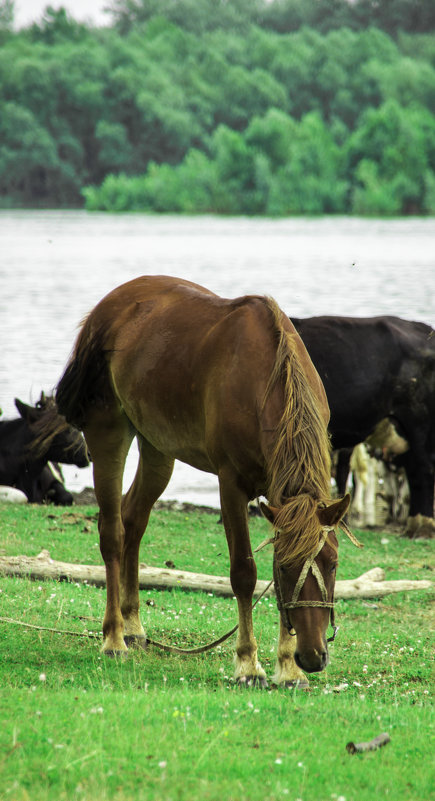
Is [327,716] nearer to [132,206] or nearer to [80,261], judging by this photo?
[80,261]

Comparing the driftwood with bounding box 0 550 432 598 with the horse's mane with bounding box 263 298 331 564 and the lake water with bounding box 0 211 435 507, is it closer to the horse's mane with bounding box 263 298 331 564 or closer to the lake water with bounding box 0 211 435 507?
the horse's mane with bounding box 263 298 331 564

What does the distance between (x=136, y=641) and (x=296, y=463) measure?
222 centimetres

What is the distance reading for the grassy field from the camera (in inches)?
168

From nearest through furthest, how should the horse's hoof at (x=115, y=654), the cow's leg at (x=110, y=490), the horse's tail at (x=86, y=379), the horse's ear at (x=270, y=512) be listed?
the horse's ear at (x=270, y=512) < the horse's hoof at (x=115, y=654) < the cow's leg at (x=110, y=490) < the horse's tail at (x=86, y=379)

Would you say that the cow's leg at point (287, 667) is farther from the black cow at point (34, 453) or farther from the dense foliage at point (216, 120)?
the dense foliage at point (216, 120)

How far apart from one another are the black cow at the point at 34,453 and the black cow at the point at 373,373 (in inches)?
138

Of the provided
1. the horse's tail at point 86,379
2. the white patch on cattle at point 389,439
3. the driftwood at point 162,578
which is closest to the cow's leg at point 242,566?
the horse's tail at point 86,379

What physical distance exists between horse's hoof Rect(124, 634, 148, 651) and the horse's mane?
1.84 metres

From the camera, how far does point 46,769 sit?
427cm

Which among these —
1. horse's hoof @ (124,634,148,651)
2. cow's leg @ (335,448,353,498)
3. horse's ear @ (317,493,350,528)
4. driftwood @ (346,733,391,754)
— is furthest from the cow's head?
driftwood @ (346,733,391,754)

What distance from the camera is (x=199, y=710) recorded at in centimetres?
521

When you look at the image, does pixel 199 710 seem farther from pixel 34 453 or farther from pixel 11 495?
pixel 34 453

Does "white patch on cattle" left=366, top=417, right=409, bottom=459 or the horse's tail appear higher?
the horse's tail

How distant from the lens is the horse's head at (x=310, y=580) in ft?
16.7
